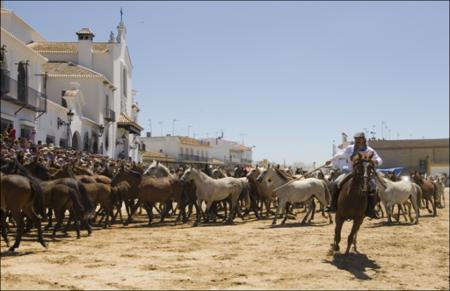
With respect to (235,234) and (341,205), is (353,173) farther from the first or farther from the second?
(235,234)

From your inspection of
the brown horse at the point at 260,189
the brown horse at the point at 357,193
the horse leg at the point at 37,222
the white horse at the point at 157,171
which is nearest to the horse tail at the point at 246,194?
the brown horse at the point at 260,189

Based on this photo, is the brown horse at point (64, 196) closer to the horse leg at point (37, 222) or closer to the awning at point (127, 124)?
the horse leg at point (37, 222)

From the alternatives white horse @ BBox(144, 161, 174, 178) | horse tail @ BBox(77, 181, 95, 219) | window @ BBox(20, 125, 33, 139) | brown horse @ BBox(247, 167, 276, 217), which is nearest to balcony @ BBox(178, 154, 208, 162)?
window @ BBox(20, 125, 33, 139)

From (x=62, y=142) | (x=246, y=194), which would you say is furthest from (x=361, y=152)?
(x=62, y=142)

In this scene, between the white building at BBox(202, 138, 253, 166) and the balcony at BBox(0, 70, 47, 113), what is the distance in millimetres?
74130

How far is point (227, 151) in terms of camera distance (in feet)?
368

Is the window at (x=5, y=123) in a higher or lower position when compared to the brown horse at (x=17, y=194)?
higher

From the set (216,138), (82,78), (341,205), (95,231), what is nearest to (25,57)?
(82,78)

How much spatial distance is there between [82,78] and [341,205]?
34.4 meters

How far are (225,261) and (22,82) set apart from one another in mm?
22644

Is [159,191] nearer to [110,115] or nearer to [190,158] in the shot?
[110,115]

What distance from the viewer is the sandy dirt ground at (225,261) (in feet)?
30.7

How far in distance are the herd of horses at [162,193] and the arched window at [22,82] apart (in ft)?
33.9

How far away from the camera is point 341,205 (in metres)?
11.9
